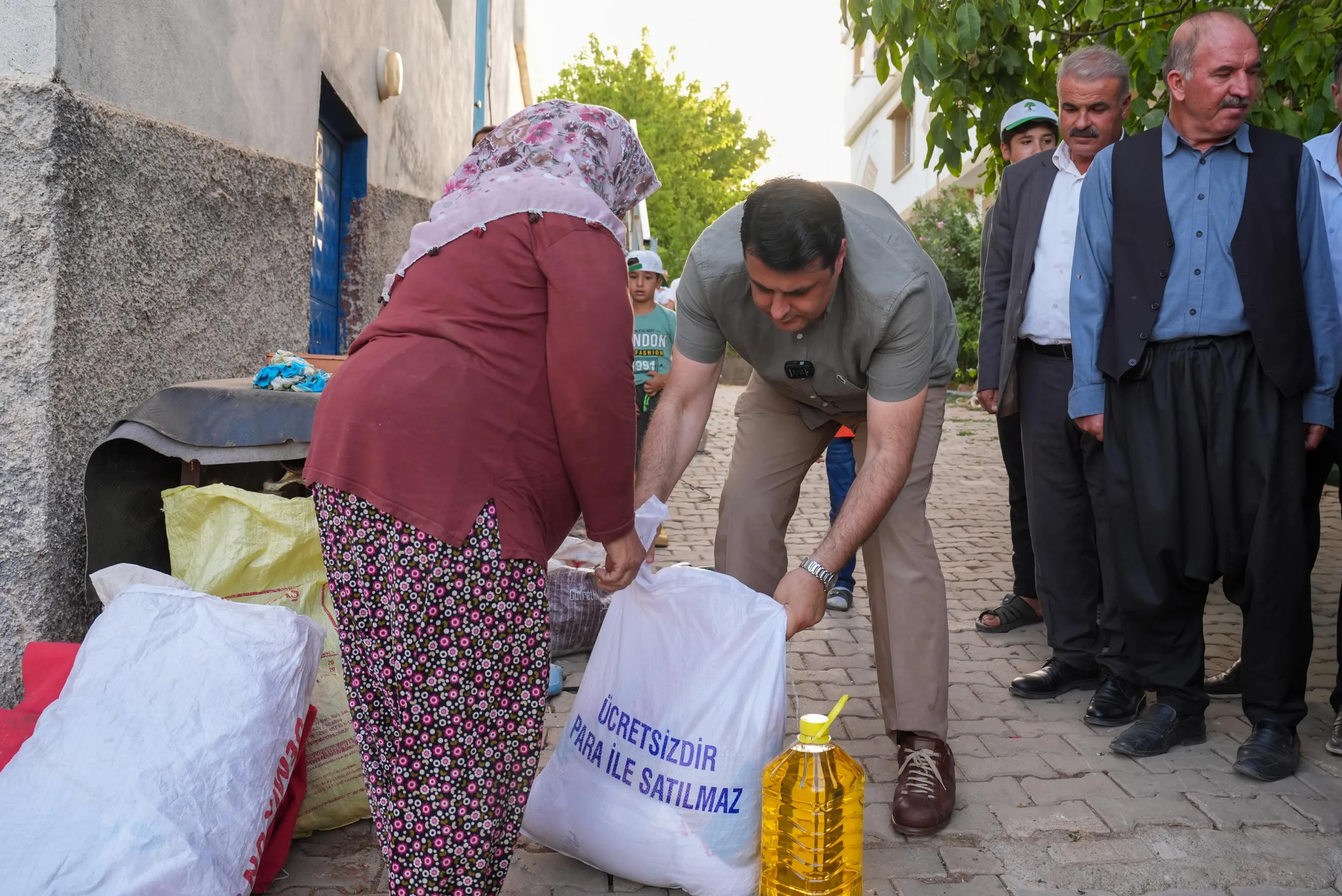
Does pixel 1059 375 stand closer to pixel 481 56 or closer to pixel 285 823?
pixel 285 823

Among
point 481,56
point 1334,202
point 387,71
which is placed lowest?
point 1334,202

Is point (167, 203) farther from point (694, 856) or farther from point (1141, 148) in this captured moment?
point (1141, 148)

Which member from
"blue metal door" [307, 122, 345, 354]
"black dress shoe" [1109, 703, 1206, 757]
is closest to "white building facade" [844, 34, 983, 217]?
"blue metal door" [307, 122, 345, 354]

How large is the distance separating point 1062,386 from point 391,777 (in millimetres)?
2837

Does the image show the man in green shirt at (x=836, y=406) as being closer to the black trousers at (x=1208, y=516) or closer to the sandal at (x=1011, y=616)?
the black trousers at (x=1208, y=516)

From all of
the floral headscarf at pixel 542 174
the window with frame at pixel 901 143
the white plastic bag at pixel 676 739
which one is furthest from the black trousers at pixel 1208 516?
the window with frame at pixel 901 143

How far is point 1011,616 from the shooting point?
16.0ft

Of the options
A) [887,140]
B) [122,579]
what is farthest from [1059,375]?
[887,140]

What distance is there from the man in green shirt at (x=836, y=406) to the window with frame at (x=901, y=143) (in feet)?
81.3

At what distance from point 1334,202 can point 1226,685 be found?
5.58 ft

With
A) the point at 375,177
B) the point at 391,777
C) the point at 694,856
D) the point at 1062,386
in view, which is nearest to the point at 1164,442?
the point at 1062,386

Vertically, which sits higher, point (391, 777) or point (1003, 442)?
point (1003, 442)

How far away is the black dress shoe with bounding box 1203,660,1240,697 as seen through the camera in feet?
13.2

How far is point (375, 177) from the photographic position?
25.0 feet
